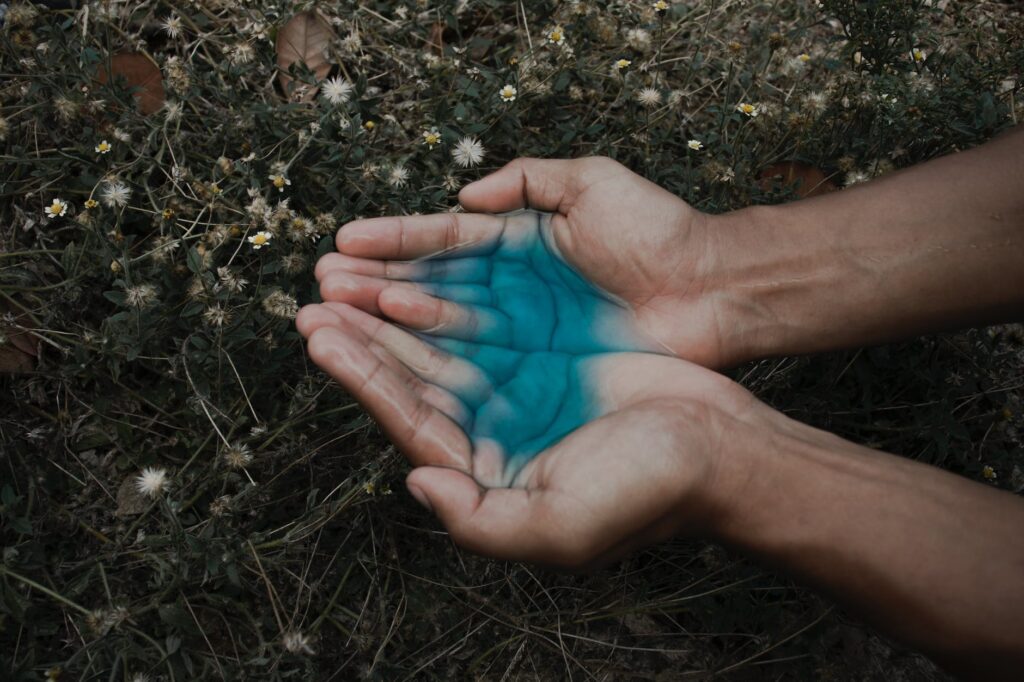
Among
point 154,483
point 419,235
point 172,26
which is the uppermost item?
point 172,26

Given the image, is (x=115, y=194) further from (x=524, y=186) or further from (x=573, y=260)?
(x=573, y=260)

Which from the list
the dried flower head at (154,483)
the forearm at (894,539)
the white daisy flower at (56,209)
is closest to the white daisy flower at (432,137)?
the white daisy flower at (56,209)

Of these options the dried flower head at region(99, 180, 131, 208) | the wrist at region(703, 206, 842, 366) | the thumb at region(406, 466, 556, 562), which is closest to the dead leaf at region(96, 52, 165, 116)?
the dried flower head at region(99, 180, 131, 208)

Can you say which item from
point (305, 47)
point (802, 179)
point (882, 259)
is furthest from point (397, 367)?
point (802, 179)

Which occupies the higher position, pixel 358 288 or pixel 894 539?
pixel 358 288

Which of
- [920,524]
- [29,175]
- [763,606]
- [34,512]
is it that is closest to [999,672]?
[920,524]
